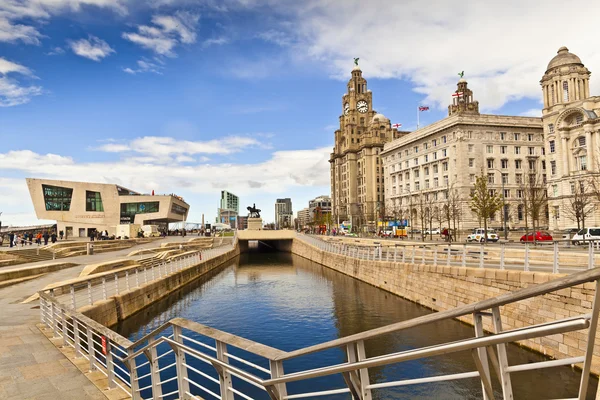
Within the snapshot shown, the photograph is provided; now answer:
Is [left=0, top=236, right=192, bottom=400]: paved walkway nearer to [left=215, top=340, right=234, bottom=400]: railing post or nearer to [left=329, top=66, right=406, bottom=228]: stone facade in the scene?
[left=215, top=340, right=234, bottom=400]: railing post

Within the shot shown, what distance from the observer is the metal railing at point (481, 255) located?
56.4 ft

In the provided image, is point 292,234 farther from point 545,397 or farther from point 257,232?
point 545,397

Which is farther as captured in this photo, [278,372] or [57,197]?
[57,197]

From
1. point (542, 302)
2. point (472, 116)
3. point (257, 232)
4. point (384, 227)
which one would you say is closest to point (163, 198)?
point (257, 232)

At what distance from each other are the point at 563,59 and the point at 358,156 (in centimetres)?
8149

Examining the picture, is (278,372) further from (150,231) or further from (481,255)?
(150,231)

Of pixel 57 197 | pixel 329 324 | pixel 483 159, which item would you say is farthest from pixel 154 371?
pixel 57 197

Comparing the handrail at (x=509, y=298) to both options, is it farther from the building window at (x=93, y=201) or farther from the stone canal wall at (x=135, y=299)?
the building window at (x=93, y=201)

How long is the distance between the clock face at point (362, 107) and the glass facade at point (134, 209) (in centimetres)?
9069

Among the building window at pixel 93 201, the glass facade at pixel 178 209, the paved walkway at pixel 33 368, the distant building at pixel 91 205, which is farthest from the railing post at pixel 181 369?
the glass facade at pixel 178 209

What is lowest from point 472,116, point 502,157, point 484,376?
point 484,376

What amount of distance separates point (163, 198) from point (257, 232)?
33.9 m

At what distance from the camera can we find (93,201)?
85.8 meters

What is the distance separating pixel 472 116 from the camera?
81.9 meters
